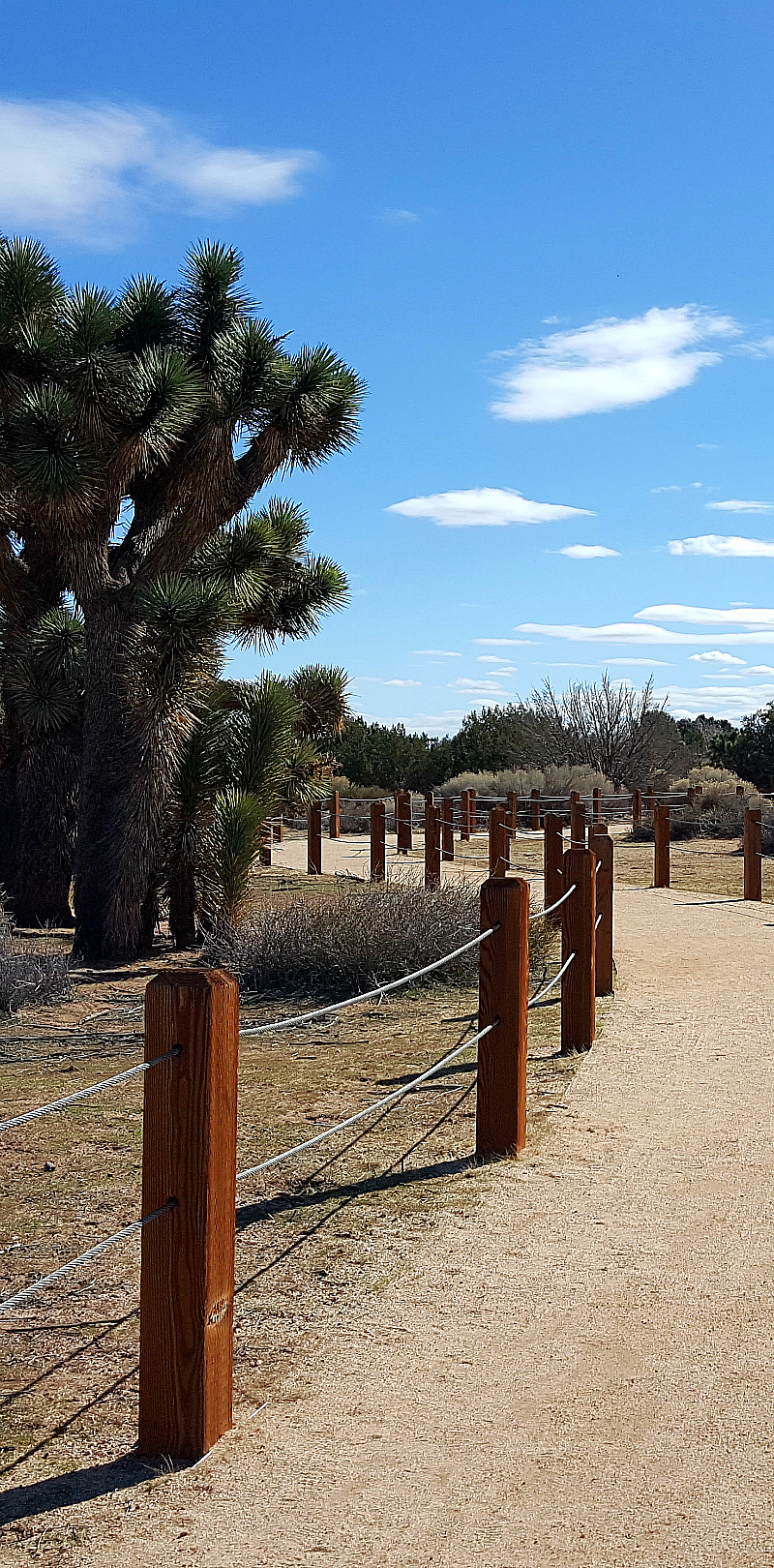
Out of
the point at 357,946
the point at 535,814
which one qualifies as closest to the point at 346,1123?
the point at 357,946

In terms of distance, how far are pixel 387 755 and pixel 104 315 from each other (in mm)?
29403

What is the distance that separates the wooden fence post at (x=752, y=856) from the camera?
15.5 meters

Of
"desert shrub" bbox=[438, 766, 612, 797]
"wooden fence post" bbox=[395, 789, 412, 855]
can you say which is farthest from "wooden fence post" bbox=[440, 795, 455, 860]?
"desert shrub" bbox=[438, 766, 612, 797]

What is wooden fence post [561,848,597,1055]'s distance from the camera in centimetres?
743

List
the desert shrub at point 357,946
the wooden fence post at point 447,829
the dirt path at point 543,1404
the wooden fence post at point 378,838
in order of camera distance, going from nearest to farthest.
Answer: the dirt path at point 543,1404, the desert shrub at point 357,946, the wooden fence post at point 378,838, the wooden fence post at point 447,829

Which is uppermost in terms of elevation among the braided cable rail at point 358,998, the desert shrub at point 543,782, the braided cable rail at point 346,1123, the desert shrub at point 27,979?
the desert shrub at point 543,782

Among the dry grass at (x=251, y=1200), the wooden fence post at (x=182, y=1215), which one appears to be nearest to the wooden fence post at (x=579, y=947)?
the dry grass at (x=251, y=1200)

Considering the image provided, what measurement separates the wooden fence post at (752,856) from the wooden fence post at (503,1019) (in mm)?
10435

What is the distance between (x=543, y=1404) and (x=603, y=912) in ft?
20.1

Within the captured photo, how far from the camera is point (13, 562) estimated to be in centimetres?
1480

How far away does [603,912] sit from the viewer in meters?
9.43

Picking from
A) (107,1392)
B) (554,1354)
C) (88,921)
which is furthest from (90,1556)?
(88,921)

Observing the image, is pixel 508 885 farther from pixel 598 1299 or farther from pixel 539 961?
pixel 539 961

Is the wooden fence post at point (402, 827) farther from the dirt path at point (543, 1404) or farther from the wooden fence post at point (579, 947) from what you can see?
the dirt path at point (543, 1404)
